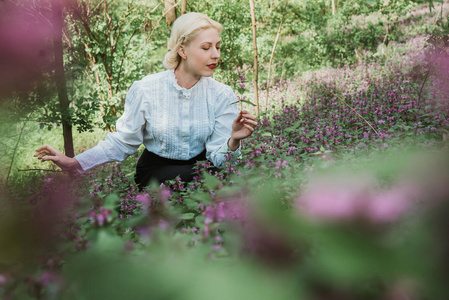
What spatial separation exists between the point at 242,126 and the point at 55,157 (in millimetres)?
915

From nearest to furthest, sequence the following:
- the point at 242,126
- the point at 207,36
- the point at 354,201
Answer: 1. the point at 354,201
2. the point at 242,126
3. the point at 207,36

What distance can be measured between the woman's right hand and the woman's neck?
107 cm

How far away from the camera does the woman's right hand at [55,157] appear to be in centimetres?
165

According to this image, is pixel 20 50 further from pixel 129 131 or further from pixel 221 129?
pixel 221 129

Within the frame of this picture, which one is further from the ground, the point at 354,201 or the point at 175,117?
the point at 354,201

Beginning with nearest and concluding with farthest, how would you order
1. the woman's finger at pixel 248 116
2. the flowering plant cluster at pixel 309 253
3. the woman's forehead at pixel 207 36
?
the flowering plant cluster at pixel 309 253, the woman's finger at pixel 248 116, the woman's forehead at pixel 207 36

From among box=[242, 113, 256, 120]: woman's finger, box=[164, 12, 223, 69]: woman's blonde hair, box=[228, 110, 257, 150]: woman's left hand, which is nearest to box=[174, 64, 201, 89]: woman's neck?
box=[164, 12, 223, 69]: woman's blonde hair

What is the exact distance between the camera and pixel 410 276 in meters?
0.28

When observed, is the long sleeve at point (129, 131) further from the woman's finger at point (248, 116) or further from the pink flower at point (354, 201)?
the pink flower at point (354, 201)

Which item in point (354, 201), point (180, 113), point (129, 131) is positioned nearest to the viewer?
point (354, 201)

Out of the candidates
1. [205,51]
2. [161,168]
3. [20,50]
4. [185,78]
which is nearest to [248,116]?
[205,51]

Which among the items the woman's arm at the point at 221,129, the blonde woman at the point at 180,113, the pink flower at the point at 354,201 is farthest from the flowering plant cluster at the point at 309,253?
the blonde woman at the point at 180,113

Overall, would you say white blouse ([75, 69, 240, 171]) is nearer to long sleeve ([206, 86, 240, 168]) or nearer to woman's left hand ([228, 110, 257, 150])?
long sleeve ([206, 86, 240, 168])

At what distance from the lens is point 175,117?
283 centimetres
